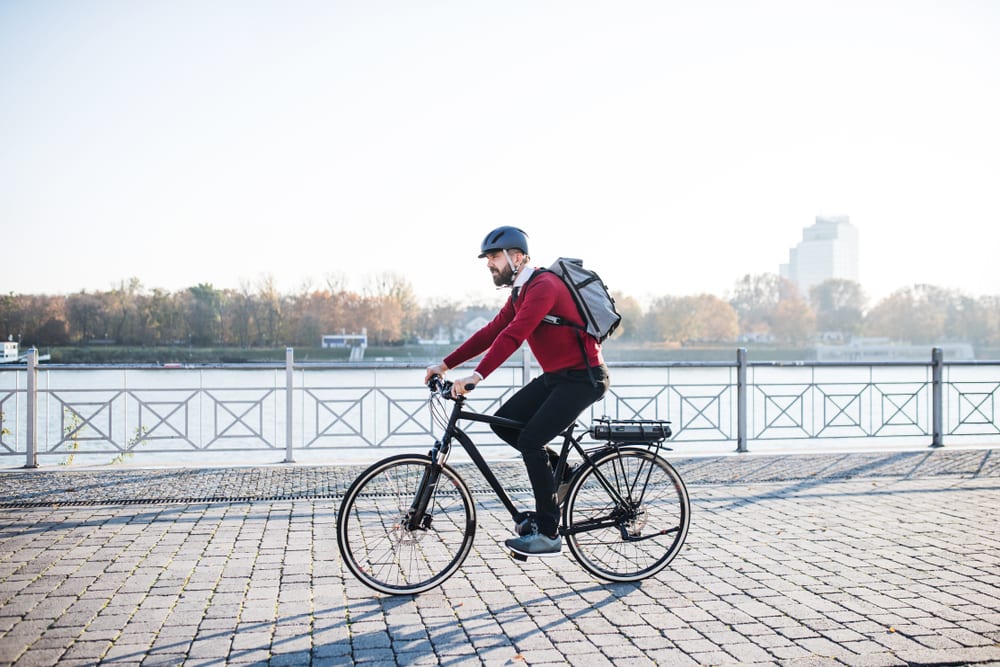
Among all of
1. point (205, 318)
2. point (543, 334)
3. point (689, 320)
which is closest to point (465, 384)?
point (543, 334)

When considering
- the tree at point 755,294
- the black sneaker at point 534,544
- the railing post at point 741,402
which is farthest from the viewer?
the tree at point 755,294

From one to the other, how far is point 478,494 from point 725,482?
2456 mm

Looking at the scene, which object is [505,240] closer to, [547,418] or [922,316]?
[547,418]

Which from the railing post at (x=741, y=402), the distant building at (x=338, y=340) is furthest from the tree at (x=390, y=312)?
the railing post at (x=741, y=402)

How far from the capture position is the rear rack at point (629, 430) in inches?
200

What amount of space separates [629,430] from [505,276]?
1089mm

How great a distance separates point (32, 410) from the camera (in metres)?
10.1

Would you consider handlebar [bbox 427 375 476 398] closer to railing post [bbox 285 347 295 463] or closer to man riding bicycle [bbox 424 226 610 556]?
man riding bicycle [bbox 424 226 610 556]

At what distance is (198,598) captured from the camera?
4809 millimetres

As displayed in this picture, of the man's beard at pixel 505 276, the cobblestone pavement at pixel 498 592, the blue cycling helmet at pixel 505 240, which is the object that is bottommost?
the cobblestone pavement at pixel 498 592

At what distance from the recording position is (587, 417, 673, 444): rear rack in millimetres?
5082

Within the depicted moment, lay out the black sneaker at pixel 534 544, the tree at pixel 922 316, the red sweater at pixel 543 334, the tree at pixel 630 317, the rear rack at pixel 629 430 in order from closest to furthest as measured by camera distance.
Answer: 1. the red sweater at pixel 543 334
2. the black sneaker at pixel 534 544
3. the rear rack at pixel 629 430
4. the tree at pixel 630 317
5. the tree at pixel 922 316

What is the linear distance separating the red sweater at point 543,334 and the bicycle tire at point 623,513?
57 centimetres

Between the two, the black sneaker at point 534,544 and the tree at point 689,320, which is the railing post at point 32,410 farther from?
the tree at point 689,320
